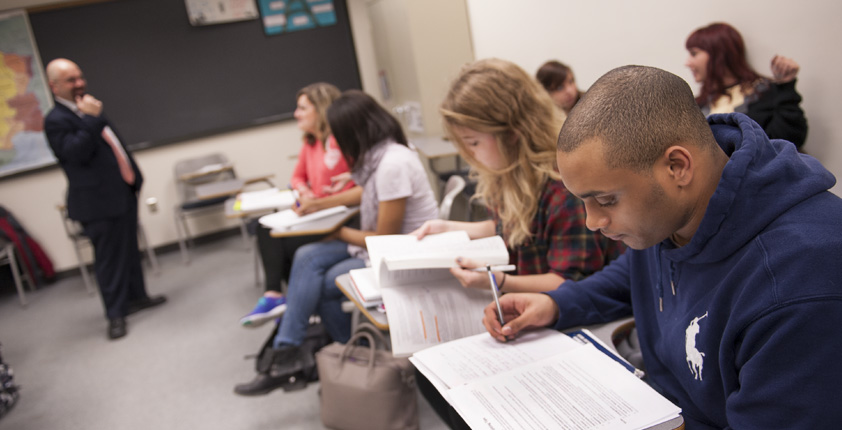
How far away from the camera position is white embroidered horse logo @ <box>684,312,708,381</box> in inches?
33.2

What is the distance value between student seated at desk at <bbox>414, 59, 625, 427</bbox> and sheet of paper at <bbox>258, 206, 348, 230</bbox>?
103cm

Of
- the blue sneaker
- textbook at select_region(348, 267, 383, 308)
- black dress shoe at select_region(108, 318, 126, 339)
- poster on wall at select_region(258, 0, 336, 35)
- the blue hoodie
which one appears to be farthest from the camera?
poster on wall at select_region(258, 0, 336, 35)

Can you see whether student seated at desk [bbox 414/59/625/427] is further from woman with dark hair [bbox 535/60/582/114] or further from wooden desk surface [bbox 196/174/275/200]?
wooden desk surface [bbox 196/174/275/200]

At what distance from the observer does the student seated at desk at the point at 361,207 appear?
2279mm

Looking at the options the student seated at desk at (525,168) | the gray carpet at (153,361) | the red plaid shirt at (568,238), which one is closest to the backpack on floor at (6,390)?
the gray carpet at (153,361)

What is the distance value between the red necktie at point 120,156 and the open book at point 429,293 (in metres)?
2.82

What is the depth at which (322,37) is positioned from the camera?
5.43 meters

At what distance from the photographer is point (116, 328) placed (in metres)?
3.62

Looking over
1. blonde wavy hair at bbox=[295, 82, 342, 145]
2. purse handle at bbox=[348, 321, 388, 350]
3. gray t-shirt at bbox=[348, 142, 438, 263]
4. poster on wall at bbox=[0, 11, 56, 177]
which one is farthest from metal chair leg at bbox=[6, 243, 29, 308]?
purse handle at bbox=[348, 321, 388, 350]

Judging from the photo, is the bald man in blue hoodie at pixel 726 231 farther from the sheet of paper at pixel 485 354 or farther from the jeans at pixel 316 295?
the jeans at pixel 316 295

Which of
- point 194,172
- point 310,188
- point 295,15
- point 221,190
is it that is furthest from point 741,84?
point 194,172

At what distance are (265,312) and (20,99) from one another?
340cm

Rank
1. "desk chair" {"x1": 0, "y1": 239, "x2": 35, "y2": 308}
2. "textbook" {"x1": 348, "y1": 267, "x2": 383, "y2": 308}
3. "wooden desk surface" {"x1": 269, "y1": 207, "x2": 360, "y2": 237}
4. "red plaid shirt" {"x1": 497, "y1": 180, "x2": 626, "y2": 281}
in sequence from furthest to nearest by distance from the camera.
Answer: "desk chair" {"x1": 0, "y1": 239, "x2": 35, "y2": 308}, "wooden desk surface" {"x1": 269, "y1": 207, "x2": 360, "y2": 237}, "textbook" {"x1": 348, "y1": 267, "x2": 383, "y2": 308}, "red plaid shirt" {"x1": 497, "y1": 180, "x2": 626, "y2": 281}

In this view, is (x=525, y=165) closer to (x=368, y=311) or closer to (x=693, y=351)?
(x=368, y=311)
